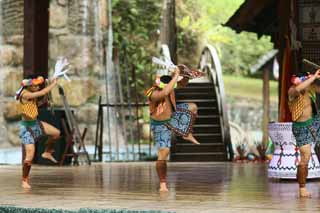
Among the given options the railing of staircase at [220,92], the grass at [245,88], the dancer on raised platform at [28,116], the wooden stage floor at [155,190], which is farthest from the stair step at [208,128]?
the grass at [245,88]

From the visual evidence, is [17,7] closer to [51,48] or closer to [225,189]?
[51,48]

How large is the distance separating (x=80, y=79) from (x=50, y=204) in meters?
16.3

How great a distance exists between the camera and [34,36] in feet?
47.4

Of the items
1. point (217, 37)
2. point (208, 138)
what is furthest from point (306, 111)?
point (217, 37)

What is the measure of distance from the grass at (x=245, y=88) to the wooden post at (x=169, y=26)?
25.6 feet

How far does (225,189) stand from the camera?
915 cm

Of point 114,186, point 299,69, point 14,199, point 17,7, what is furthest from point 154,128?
point 17,7

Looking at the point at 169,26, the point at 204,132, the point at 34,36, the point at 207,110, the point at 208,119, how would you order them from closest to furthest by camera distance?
1. the point at 34,36
2. the point at 204,132
3. the point at 208,119
4. the point at 207,110
5. the point at 169,26

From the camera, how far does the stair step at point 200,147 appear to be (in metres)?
16.3

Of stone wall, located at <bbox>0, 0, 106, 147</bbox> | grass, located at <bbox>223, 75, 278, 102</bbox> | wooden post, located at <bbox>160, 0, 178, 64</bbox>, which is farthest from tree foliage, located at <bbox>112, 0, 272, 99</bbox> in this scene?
stone wall, located at <bbox>0, 0, 106, 147</bbox>

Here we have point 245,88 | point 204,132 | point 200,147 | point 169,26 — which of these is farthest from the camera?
point 245,88

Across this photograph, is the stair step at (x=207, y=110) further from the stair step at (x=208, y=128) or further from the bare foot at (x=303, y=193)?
the bare foot at (x=303, y=193)

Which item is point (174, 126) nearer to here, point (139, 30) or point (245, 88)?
point (139, 30)

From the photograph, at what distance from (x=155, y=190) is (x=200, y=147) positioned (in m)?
7.33
